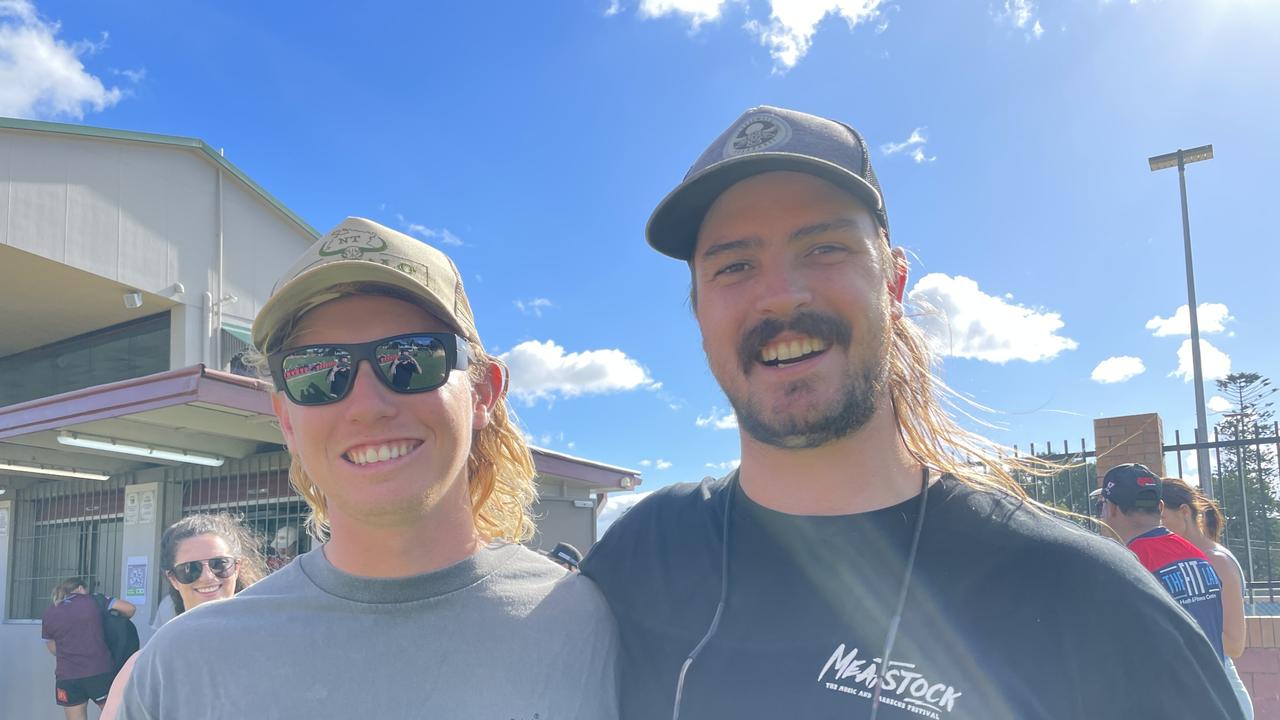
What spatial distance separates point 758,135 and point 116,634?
333 inches

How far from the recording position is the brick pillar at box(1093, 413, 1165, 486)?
716cm

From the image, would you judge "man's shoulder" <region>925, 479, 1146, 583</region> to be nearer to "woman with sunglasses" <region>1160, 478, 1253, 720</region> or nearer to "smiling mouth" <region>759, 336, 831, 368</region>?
"smiling mouth" <region>759, 336, 831, 368</region>

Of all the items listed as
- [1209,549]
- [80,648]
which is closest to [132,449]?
[80,648]

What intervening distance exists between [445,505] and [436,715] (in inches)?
18.7

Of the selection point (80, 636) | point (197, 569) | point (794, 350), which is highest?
point (794, 350)

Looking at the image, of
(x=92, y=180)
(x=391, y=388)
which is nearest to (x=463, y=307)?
(x=391, y=388)

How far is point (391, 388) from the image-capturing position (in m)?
1.84

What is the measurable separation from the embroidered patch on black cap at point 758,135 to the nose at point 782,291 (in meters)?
0.26

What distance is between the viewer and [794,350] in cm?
165

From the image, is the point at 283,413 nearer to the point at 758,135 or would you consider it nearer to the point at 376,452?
the point at 376,452

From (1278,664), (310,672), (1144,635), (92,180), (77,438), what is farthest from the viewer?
(92,180)

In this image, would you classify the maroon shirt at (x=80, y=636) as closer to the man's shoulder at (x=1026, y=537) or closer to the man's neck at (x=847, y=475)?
the man's neck at (x=847, y=475)

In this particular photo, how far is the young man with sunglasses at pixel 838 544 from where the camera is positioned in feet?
4.47

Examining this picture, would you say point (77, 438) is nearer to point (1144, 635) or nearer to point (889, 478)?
point (889, 478)
